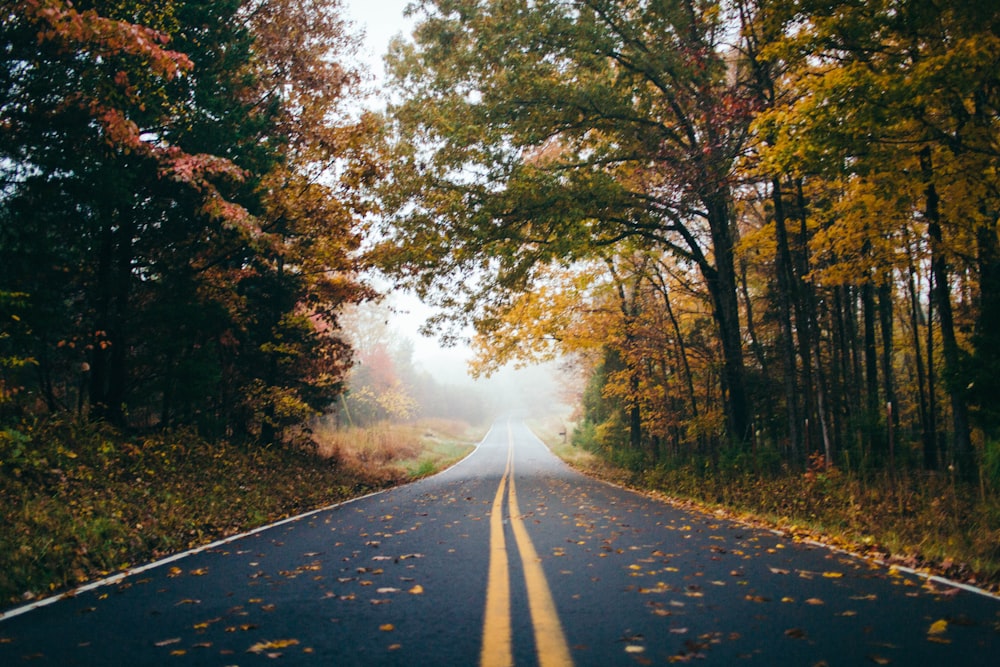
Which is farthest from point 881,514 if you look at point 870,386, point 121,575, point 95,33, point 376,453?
point 376,453

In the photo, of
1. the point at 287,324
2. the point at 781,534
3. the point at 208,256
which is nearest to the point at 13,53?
the point at 208,256

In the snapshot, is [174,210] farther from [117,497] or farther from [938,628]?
[938,628]

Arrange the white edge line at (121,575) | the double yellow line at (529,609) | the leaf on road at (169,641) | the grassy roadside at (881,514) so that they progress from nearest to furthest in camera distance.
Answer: the double yellow line at (529,609) < the leaf on road at (169,641) < the white edge line at (121,575) < the grassy roadside at (881,514)

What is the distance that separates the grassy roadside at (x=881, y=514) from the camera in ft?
19.5

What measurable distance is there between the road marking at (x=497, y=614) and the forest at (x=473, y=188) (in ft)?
16.8

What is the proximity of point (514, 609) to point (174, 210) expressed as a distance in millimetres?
10719

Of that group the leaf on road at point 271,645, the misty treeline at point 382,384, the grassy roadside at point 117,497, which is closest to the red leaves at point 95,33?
the grassy roadside at point 117,497

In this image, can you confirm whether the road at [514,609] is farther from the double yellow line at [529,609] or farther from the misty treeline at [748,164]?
the misty treeline at [748,164]

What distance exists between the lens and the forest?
331 inches

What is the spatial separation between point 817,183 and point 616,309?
867cm

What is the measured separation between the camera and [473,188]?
1362 cm

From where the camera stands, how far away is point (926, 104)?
8102 millimetres

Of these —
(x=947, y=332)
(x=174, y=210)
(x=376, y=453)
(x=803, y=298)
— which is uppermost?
(x=174, y=210)

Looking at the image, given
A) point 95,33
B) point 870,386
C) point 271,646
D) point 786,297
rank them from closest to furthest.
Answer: point 271,646 < point 95,33 < point 786,297 < point 870,386
